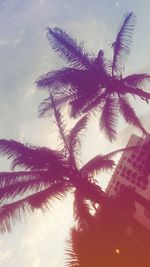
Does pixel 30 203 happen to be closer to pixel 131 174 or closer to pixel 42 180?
pixel 42 180

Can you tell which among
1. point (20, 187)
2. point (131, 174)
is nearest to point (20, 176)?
point (20, 187)

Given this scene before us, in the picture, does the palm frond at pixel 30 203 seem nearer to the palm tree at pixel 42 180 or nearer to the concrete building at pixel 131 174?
the palm tree at pixel 42 180

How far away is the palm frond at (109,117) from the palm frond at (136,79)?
1.58 meters

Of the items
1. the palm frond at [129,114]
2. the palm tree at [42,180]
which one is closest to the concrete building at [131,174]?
the palm frond at [129,114]

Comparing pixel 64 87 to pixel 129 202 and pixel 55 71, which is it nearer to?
pixel 55 71

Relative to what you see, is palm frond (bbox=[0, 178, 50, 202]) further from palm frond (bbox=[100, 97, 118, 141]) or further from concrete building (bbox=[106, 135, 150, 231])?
concrete building (bbox=[106, 135, 150, 231])

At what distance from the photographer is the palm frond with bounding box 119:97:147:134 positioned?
23406 millimetres

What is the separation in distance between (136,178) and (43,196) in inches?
581

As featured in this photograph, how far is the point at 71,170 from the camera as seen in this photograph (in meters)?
18.9

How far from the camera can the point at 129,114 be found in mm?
23625

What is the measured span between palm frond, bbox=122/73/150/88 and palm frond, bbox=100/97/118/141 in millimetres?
1581

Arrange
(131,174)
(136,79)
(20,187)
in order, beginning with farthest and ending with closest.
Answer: (131,174)
(136,79)
(20,187)

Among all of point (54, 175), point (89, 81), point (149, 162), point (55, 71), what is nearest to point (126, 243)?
point (54, 175)

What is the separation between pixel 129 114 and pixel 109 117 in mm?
1235
